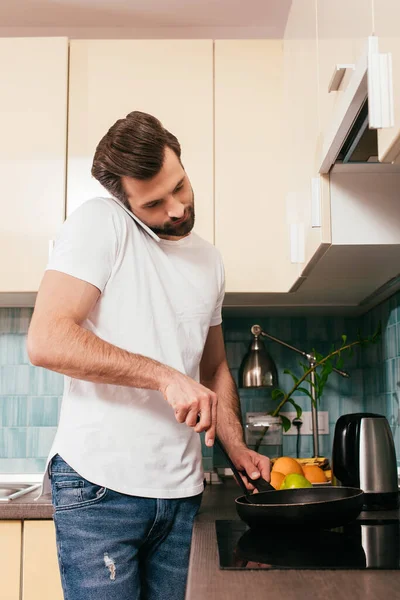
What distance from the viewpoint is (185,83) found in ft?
6.80

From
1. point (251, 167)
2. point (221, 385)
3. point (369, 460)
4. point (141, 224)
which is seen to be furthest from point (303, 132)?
point (369, 460)

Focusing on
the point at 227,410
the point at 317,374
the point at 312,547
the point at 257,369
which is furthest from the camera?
the point at 317,374

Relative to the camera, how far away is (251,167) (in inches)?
80.9

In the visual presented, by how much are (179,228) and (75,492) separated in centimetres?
58

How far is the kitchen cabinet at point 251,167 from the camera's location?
201cm

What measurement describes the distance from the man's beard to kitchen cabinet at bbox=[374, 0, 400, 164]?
2.13 ft

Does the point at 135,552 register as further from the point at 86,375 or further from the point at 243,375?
the point at 243,375

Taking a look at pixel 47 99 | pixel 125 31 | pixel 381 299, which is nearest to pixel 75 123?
pixel 47 99

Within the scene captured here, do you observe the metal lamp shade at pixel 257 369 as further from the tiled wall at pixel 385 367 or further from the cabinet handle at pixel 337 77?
the cabinet handle at pixel 337 77

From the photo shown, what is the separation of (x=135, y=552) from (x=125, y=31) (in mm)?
1911

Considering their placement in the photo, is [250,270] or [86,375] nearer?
[86,375]

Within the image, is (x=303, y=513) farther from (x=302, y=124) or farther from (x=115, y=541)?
(x=302, y=124)

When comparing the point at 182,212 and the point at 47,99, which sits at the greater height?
the point at 47,99

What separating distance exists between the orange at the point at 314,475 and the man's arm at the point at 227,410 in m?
0.28
